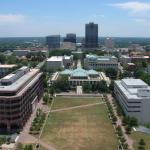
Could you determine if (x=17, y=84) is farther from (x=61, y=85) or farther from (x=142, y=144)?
(x=61, y=85)

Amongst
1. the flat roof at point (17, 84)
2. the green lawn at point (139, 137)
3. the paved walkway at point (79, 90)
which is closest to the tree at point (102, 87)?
the paved walkway at point (79, 90)

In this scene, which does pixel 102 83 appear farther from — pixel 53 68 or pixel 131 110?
pixel 53 68

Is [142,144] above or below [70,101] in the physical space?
above

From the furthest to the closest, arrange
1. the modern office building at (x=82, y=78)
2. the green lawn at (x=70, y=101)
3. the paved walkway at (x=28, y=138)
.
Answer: the modern office building at (x=82, y=78), the green lawn at (x=70, y=101), the paved walkway at (x=28, y=138)

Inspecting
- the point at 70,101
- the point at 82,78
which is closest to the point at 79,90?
the point at 82,78

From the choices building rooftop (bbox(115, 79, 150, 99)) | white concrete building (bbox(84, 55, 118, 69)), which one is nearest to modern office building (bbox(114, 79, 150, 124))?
building rooftop (bbox(115, 79, 150, 99))

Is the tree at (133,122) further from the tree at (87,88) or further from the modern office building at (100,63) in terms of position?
the modern office building at (100,63)
